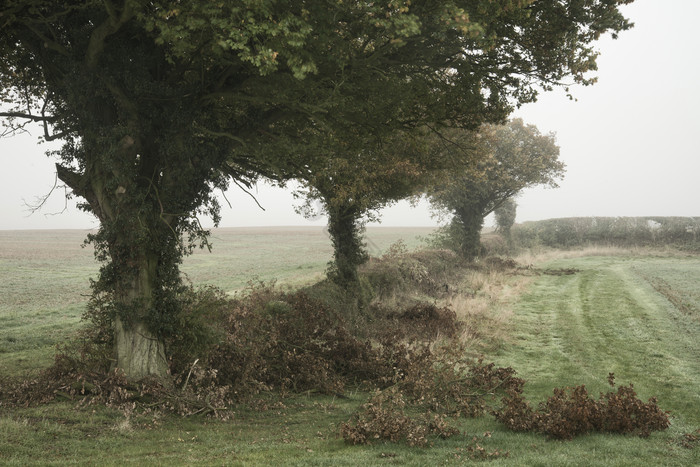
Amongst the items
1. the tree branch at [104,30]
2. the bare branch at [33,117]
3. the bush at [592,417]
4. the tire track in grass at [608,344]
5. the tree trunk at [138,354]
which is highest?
the tree branch at [104,30]

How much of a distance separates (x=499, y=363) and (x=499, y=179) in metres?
24.5

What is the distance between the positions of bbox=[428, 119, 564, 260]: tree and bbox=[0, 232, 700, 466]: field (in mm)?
6689

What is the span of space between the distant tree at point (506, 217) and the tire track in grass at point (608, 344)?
22933mm

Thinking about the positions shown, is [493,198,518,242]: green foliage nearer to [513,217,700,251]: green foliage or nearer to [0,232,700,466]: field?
[513,217,700,251]: green foliage

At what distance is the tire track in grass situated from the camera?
12.1 m

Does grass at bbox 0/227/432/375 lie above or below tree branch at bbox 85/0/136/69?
below

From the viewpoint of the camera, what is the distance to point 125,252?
34.6 ft

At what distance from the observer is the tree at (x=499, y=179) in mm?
36375

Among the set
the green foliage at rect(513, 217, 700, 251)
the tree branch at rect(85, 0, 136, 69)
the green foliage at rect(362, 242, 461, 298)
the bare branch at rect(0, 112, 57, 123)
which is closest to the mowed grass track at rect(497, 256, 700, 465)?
the green foliage at rect(362, 242, 461, 298)

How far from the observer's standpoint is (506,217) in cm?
5078

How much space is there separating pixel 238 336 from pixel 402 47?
8290 mm

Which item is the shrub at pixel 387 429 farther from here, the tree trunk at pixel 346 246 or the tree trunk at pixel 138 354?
the tree trunk at pixel 346 246

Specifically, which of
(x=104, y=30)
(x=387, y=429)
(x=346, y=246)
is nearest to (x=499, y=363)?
(x=387, y=429)

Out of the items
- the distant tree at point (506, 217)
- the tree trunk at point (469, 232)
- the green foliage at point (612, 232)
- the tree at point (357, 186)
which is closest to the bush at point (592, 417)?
the tree at point (357, 186)
